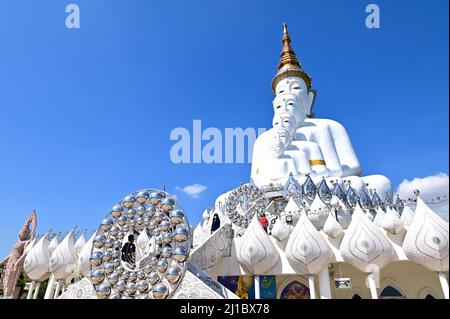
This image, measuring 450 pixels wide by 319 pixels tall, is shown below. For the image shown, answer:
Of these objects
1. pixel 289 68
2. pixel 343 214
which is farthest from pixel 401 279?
pixel 289 68

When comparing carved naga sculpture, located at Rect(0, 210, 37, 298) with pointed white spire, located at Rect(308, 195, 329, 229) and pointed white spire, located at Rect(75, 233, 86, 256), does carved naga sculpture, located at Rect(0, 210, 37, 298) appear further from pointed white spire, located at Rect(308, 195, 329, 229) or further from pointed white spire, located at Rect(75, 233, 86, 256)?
pointed white spire, located at Rect(308, 195, 329, 229)

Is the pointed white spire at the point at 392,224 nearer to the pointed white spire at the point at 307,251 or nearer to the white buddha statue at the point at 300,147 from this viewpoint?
the pointed white spire at the point at 307,251

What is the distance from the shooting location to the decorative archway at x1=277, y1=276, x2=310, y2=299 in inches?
311

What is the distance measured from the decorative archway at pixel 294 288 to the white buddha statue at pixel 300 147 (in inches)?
218

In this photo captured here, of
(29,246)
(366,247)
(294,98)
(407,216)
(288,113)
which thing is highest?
(294,98)

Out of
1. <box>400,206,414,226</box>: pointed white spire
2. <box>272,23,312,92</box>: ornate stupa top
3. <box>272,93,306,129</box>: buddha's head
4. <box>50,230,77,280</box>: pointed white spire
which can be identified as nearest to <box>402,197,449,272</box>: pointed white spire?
<box>400,206,414,226</box>: pointed white spire

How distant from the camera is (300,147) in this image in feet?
48.1

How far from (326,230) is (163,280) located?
4.70 metres

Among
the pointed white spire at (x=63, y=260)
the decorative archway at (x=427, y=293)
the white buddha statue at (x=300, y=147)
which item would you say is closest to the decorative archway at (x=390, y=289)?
the decorative archway at (x=427, y=293)

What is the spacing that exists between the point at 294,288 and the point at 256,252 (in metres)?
2.59

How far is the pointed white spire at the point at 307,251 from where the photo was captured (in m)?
6.23

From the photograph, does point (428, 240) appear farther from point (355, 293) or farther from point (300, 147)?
point (300, 147)
